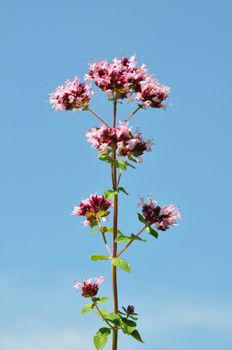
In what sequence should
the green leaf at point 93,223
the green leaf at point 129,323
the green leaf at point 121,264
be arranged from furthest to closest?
1. the green leaf at point 93,223
2. the green leaf at point 129,323
3. the green leaf at point 121,264

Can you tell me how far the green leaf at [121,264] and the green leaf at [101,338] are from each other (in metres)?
0.91

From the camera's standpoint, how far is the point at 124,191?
7.57m

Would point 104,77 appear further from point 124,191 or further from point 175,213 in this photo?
point 175,213

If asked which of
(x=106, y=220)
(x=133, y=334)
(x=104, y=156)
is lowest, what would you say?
(x=133, y=334)

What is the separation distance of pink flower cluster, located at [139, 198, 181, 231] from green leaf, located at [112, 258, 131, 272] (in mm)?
740

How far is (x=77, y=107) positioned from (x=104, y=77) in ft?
2.24

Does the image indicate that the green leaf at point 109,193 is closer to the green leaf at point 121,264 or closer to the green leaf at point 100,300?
the green leaf at point 121,264

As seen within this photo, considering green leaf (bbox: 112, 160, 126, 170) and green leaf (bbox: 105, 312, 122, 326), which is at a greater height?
green leaf (bbox: 112, 160, 126, 170)

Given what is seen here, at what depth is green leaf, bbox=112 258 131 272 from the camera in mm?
7140

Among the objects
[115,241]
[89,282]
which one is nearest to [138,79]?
[115,241]

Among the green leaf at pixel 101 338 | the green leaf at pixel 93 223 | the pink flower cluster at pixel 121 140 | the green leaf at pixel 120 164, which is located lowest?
the green leaf at pixel 101 338

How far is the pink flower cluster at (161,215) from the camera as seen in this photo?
25.0 feet

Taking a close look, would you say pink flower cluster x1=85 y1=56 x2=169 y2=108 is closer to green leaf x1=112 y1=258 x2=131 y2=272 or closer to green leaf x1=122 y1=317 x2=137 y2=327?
green leaf x1=112 y1=258 x2=131 y2=272

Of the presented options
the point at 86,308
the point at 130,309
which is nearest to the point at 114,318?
the point at 130,309
